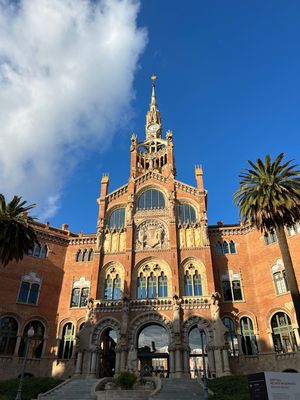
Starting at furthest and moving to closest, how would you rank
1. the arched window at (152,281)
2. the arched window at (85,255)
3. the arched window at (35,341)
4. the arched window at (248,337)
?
the arched window at (85,255), the arched window at (152,281), the arched window at (35,341), the arched window at (248,337)

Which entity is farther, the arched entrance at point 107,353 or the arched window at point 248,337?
the arched entrance at point 107,353

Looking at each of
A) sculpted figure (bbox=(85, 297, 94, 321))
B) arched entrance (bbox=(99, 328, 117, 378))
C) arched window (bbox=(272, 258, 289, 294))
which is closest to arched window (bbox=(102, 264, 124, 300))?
sculpted figure (bbox=(85, 297, 94, 321))

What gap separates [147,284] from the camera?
38406 millimetres

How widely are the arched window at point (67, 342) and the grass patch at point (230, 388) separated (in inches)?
700

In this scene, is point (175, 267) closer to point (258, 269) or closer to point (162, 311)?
point (162, 311)

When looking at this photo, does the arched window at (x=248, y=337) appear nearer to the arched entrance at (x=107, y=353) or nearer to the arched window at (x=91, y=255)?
the arched entrance at (x=107, y=353)

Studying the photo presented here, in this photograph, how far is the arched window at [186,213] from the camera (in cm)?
4253

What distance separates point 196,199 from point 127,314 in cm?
1713

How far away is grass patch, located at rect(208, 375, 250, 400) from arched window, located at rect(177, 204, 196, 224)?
1935 centimetres

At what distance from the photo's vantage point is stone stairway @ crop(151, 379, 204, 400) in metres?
24.8

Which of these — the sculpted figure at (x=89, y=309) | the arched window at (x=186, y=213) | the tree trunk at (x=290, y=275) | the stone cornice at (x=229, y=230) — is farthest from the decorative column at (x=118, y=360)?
the tree trunk at (x=290, y=275)

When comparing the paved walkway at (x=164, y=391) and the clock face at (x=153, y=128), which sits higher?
the clock face at (x=153, y=128)

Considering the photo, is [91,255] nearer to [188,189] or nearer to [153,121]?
[188,189]

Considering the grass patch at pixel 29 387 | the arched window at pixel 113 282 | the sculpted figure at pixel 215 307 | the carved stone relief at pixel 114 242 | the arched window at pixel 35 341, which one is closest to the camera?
the grass patch at pixel 29 387
